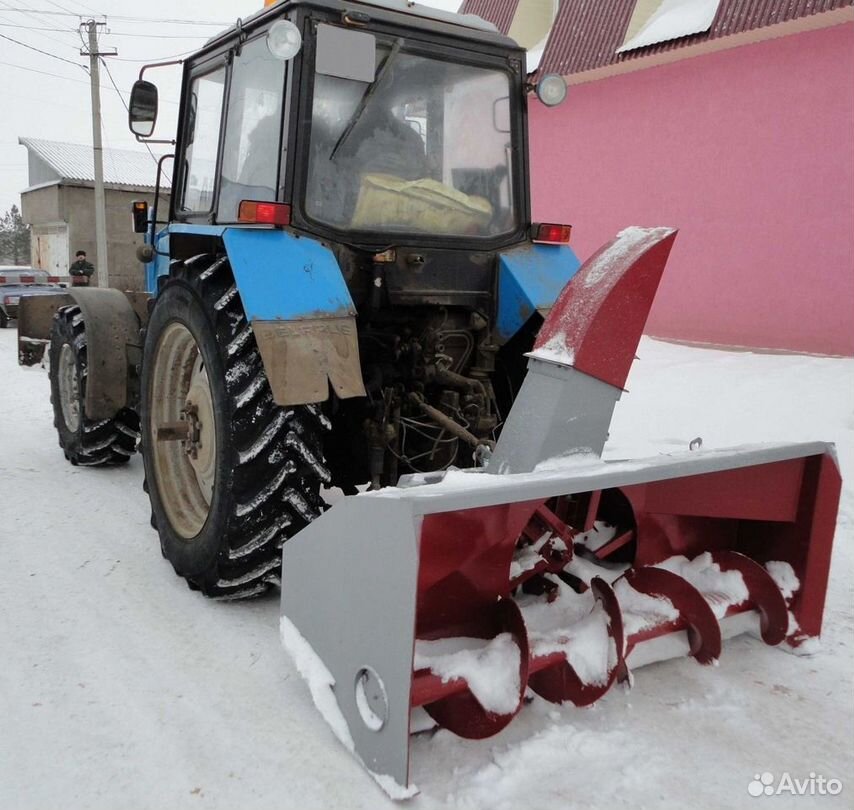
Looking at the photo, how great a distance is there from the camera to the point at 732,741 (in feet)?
6.93

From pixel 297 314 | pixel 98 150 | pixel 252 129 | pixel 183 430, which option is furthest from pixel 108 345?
pixel 98 150

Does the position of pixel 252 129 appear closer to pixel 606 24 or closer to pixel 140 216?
pixel 140 216

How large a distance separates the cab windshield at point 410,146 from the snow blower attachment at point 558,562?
91 centimetres

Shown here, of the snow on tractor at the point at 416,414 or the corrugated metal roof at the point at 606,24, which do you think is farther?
the corrugated metal roof at the point at 606,24

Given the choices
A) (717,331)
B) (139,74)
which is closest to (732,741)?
(139,74)

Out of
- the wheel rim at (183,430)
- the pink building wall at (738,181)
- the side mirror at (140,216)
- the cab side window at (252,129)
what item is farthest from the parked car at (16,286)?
the cab side window at (252,129)

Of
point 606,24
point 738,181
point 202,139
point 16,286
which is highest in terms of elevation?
point 606,24

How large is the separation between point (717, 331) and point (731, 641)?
6.52 m

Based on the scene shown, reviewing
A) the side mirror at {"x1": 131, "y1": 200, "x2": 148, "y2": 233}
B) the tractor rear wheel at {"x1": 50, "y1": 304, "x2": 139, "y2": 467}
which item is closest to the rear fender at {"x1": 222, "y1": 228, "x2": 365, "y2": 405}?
the side mirror at {"x1": 131, "y1": 200, "x2": 148, "y2": 233}

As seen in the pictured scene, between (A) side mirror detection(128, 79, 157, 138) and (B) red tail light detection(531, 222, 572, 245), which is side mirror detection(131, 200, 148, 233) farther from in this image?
(B) red tail light detection(531, 222, 572, 245)

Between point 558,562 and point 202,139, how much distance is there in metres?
2.43

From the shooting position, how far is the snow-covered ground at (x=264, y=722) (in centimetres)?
188

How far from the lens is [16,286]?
15.5 meters

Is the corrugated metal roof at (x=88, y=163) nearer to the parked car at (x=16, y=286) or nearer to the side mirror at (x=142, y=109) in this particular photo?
the parked car at (x=16, y=286)
